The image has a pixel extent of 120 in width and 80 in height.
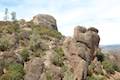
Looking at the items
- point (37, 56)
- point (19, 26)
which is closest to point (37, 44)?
point (37, 56)

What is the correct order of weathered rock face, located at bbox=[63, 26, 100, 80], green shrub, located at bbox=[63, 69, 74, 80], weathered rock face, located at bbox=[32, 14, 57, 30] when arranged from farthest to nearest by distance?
weathered rock face, located at bbox=[32, 14, 57, 30]
weathered rock face, located at bbox=[63, 26, 100, 80]
green shrub, located at bbox=[63, 69, 74, 80]

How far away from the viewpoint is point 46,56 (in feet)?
227

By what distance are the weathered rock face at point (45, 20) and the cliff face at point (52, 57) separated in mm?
15746

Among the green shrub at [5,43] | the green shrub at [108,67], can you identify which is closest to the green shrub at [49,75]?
the green shrub at [5,43]

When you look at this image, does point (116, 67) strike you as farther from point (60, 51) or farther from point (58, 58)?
point (58, 58)

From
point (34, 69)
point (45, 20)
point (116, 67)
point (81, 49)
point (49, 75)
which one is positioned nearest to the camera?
point (49, 75)

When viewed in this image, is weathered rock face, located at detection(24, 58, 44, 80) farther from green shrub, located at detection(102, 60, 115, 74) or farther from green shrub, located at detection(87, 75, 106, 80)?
green shrub, located at detection(102, 60, 115, 74)

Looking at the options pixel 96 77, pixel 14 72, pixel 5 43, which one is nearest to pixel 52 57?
pixel 96 77

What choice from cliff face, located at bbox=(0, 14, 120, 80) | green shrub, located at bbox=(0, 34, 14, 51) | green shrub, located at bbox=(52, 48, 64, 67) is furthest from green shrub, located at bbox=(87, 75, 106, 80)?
green shrub, located at bbox=(0, 34, 14, 51)

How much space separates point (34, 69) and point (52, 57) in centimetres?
689

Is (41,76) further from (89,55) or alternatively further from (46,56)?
(89,55)

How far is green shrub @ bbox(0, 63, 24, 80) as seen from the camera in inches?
2313

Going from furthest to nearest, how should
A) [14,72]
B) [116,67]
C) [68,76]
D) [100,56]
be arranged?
[116,67]
[100,56]
[68,76]
[14,72]

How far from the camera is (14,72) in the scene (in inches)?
2351
